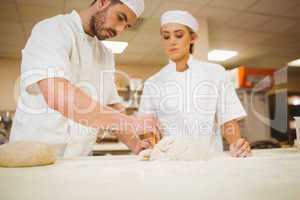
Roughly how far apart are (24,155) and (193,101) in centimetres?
87

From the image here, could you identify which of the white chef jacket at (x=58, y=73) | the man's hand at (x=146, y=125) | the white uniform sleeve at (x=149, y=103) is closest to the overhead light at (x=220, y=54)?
the white uniform sleeve at (x=149, y=103)

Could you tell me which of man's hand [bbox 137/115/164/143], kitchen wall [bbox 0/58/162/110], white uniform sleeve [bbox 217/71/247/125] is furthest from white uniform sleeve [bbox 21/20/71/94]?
kitchen wall [bbox 0/58/162/110]

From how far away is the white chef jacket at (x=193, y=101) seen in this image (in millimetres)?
1275

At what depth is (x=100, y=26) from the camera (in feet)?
3.67

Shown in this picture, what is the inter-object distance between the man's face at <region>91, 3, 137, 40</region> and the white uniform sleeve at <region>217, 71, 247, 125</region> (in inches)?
23.0

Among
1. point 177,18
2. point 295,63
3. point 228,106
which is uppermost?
point 295,63

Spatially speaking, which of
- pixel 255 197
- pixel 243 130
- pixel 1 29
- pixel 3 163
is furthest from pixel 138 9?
pixel 243 130

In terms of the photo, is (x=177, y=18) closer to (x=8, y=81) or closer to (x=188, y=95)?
(x=188, y=95)

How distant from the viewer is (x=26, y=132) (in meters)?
1.03

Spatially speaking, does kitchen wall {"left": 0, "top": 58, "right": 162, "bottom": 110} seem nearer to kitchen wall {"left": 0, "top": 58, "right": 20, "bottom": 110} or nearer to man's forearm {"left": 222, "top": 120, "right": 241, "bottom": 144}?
kitchen wall {"left": 0, "top": 58, "right": 20, "bottom": 110}

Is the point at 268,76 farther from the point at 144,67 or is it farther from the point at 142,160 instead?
the point at 142,160

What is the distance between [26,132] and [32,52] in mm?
326

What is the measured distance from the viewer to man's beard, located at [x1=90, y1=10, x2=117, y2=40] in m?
1.10

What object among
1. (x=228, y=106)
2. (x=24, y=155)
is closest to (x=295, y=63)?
(x=228, y=106)
